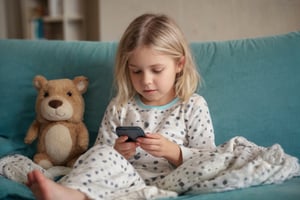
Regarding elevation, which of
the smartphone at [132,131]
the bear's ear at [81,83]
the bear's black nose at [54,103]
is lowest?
the smartphone at [132,131]

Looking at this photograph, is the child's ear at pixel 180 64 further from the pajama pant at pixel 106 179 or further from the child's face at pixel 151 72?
the pajama pant at pixel 106 179

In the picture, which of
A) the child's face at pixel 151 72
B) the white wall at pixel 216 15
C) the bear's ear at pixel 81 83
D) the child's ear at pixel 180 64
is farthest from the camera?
the white wall at pixel 216 15

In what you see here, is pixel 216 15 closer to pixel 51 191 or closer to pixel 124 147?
pixel 124 147

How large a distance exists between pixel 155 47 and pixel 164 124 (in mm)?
265

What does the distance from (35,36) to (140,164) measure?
2.16 metres

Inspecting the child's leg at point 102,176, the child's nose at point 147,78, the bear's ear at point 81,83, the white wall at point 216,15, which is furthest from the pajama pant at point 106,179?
the white wall at point 216,15

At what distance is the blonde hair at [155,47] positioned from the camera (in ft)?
4.11

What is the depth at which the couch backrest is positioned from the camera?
1.39 m

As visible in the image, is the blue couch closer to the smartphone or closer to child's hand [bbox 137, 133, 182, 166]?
child's hand [bbox 137, 133, 182, 166]

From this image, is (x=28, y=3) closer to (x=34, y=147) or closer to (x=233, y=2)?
(x=233, y=2)

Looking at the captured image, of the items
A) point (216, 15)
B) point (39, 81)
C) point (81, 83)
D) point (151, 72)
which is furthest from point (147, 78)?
point (216, 15)

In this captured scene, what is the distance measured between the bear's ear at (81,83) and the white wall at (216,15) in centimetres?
119

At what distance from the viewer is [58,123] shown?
140 cm

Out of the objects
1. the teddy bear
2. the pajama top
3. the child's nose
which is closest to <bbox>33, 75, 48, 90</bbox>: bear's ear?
the teddy bear
